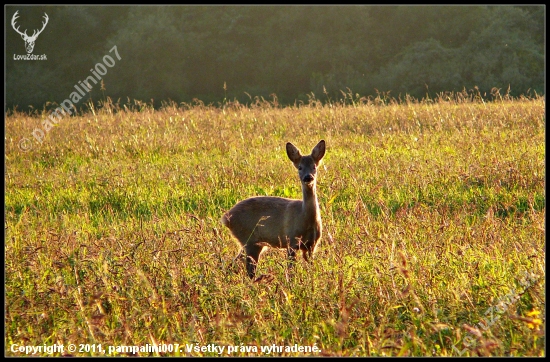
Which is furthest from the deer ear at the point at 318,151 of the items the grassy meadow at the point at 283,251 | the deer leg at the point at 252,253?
the deer leg at the point at 252,253

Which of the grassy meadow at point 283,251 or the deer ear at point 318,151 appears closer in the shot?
the grassy meadow at point 283,251

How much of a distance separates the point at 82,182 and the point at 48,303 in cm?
494

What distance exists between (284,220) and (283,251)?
386 millimetres

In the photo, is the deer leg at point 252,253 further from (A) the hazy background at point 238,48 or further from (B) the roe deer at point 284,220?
(A) the hazy background at point 238,48

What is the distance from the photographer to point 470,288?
4.59m

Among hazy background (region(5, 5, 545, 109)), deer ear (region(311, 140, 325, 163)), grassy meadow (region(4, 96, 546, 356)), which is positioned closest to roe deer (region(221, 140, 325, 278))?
deer ear (region(311, 140, 325, 163))

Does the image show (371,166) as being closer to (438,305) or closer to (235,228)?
(235,228)

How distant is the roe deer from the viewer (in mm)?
5672

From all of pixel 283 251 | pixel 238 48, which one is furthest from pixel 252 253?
pixel 238 48

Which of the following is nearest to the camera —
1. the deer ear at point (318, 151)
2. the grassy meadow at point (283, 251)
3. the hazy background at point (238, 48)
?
the grassy meadow at point (283, 251)

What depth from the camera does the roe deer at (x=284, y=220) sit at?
5672 mm

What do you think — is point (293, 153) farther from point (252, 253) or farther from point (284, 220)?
point (252, 253)

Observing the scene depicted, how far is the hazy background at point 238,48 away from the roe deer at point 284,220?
2477cm

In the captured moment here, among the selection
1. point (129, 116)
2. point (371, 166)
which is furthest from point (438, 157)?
point (129, 116)
